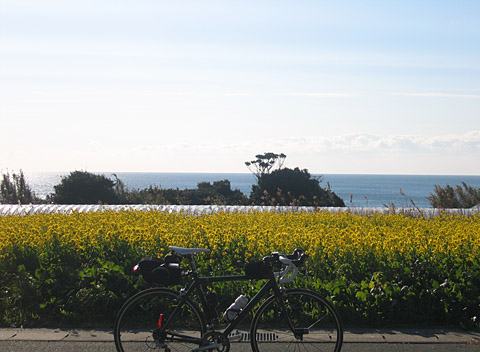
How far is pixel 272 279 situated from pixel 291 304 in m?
0.30

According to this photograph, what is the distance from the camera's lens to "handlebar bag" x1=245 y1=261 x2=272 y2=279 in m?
5.29

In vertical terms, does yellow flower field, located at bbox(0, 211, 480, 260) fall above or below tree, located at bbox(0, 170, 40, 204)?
below

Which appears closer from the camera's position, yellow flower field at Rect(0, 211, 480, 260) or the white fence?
yellow flower field at Rect(0, 211, 480, 260)

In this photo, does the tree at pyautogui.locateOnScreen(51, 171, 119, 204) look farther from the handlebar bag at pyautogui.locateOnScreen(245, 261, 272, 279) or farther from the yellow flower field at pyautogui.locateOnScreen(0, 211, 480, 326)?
the handlebar bag at pyautogui.locateOnScreen(245, 261, 272, 279)

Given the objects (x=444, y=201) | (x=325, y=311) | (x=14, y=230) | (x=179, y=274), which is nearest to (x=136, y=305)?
(x=179, y=274)

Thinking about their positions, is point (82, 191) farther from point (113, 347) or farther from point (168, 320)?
point (168, 320)

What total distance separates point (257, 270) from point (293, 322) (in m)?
0.72

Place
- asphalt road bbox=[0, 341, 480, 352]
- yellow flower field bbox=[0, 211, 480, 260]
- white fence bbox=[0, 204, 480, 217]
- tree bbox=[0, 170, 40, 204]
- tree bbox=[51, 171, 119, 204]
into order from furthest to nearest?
tree bbox=[51, 171, 119, 204]
tree bbox=[0, 170, 40, 204]
white fence bbox=[0, 204, 480, 217]
yellow flower field bbox=[0, 211, 480, 260]
asphalt road bbox=[0, 341, 480, 352]

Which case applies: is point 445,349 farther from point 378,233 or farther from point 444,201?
point 444,201

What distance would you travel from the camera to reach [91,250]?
28.5 feet

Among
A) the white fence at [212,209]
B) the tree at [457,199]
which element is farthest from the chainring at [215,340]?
the tree at [457,199]

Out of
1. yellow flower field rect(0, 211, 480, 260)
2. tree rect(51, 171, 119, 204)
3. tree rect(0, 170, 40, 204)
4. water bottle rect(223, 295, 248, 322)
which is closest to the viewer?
water bottle rect(223, 295, 248, 322)

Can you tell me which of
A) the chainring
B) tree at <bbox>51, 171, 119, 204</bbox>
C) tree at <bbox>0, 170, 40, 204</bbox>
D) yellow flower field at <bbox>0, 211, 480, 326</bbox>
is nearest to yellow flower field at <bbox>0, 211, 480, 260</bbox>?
yellow flower field at <bbox>0, 211, 480, 326</bbox>

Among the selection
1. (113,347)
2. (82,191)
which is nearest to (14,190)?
(82,191)
